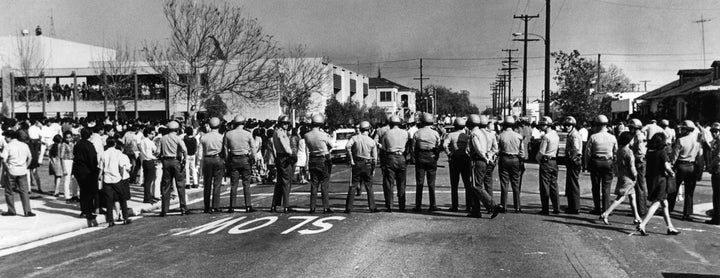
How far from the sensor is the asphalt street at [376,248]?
7852mm

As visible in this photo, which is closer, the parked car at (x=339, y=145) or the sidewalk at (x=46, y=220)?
the sidewalk at (x=46, y=220)

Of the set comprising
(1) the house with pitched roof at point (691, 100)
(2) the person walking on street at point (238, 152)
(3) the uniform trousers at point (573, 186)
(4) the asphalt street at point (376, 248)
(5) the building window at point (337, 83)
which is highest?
(5) the building window at point (337, 83)

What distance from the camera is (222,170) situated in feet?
43.0

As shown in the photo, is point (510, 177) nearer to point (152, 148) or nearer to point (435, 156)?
point (435, 156)

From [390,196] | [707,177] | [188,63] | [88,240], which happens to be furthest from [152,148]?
[188,63]

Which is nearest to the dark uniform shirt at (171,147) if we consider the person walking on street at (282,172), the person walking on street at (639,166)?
the person walking on street at (282,172)

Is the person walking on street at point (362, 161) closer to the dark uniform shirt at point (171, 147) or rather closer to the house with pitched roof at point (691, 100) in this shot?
the dark uniform shirt at point (171, 147)

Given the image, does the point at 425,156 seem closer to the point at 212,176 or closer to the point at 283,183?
the point at 283,183

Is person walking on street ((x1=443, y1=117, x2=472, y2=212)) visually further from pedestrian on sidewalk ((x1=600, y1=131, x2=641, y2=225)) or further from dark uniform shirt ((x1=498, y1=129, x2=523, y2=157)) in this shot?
pedestrian on sidewalk ((x1=600, y1=131, x2=641, y2=225))

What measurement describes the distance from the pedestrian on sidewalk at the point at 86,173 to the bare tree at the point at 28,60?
4063 cm

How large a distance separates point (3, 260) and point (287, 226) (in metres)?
4.11

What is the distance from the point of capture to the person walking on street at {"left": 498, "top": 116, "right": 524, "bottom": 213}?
488 inches

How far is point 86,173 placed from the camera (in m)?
12.2

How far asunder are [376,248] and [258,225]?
9.75ft
